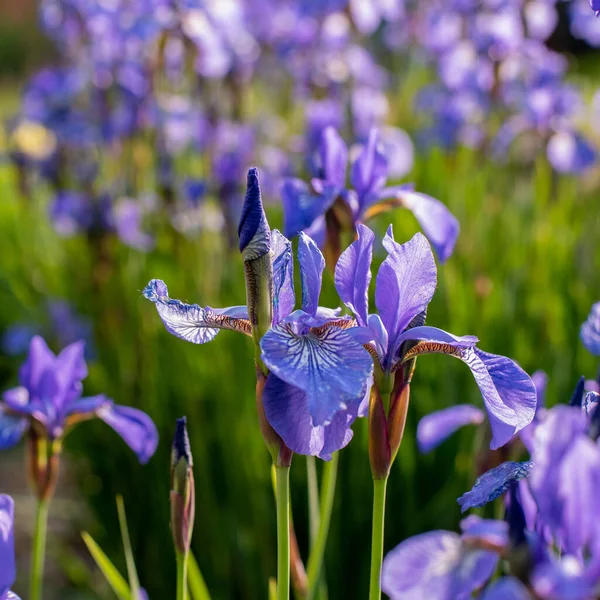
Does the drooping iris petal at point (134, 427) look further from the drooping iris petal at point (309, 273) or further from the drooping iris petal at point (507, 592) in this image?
the drooping iris petal at point (507, 592)

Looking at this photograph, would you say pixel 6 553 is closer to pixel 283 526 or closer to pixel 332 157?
pixel 283 526

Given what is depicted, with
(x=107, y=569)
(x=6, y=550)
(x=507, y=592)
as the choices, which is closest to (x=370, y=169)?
(x=107, y=569)

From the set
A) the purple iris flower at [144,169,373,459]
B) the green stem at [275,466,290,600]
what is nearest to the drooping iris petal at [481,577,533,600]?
the purple iris flower at [144,169,373,459]

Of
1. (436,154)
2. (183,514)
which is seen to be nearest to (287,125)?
(436,154)

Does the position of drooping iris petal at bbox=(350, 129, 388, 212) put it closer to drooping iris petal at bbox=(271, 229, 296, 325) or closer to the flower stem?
drooping iris petal at bbox=(271, 229, 296, 325)

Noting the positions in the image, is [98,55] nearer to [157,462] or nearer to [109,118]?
[109,118]

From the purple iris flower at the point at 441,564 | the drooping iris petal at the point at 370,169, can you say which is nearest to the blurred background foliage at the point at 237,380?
the drooping iris petal at the point at 370,169

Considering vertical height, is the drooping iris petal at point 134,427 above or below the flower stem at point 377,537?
below
